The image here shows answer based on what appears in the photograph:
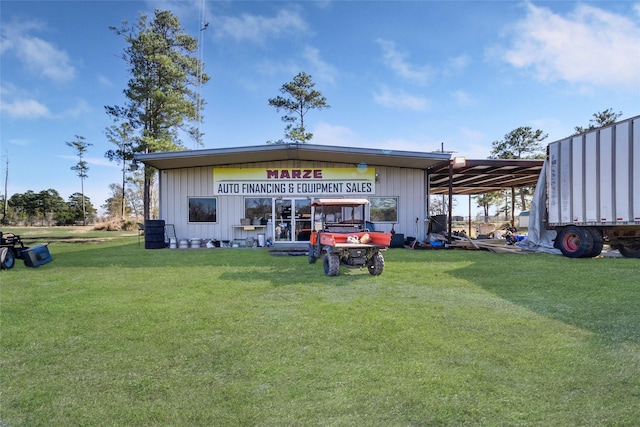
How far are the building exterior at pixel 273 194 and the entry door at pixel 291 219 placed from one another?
0.13 ft

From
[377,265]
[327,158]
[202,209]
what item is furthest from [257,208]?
[377,265]

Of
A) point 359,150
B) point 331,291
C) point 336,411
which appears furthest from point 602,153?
point 336,411

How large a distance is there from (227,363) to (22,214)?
188 feet

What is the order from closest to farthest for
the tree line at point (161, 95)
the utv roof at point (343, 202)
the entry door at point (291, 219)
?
the utv roof at point (343, 202), the entry door at point (291, 219), the tree line at point (161, 95)

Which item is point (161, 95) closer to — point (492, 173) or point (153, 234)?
point (153, 234)

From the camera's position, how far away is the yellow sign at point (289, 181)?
1512cm

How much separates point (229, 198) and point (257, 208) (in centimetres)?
123

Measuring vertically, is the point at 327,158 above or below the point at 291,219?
above

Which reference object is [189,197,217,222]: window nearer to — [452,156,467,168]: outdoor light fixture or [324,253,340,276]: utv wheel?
[324,253,340,276]: utv wheel

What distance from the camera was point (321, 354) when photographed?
3.37 meters

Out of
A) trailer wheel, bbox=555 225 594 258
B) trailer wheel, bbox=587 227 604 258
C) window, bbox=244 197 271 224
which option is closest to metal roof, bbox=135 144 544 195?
window, bbox=244 197 271 224

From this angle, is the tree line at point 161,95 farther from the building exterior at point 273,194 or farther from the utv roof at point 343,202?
the utv roof at point 343,202

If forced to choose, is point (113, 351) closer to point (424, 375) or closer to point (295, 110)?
point (424, 375)

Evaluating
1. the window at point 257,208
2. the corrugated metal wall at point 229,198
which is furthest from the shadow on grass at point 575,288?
the window at point 257,208
